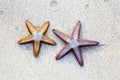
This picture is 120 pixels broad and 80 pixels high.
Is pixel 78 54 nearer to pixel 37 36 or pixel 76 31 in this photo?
pixel 76 31

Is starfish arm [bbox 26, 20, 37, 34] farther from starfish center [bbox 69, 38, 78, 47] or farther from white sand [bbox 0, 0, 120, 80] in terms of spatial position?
starfish center [bbox 69, 38, 78, 47]

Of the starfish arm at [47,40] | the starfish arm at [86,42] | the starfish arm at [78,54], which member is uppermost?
the starfish arm at [47,40]

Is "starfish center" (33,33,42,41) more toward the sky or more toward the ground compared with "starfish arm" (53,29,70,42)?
more toward the sky

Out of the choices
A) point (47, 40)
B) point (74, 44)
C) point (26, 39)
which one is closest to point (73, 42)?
point (74, 44)

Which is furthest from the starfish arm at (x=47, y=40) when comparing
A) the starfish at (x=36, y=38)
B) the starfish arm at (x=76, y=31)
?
the starfish arm at (x=76, y=31)

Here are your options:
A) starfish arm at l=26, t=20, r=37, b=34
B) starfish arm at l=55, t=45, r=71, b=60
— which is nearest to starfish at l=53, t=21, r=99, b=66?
starfish arm at l=55, t=45, r=71, b=60

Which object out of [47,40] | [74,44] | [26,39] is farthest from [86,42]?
[26,39]

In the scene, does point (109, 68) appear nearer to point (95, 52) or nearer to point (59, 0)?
point (95, 52)

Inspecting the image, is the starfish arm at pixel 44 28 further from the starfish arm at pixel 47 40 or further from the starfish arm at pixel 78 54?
the starfish arm at pixel 78 54

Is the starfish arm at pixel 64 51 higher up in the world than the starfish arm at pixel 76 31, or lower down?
lower down

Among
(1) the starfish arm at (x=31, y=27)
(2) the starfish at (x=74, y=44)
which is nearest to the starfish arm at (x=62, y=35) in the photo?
(2) the starfish at (x=74, y=44)

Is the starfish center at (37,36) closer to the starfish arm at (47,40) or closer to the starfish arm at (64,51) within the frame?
the starfish arm at (47,40)
